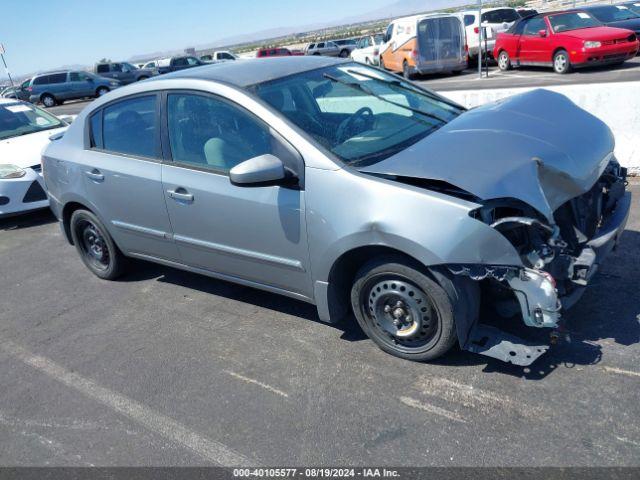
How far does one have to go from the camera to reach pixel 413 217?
299cm

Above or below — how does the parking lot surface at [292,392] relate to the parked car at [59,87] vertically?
below

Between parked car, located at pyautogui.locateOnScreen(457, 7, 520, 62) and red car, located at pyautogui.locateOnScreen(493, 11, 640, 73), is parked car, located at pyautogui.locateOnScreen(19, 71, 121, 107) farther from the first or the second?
red car, located at pyautogui.locateOnScreen(493, 11, 640, 73)

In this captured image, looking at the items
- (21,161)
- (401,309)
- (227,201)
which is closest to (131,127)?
→ (227,201)

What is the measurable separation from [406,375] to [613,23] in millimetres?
16424

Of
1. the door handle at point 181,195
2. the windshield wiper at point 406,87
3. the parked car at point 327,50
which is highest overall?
the parked car at point 327,50

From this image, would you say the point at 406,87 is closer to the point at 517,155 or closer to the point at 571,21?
the point at 517,155

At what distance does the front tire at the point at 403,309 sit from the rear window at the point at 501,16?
20.2 meters

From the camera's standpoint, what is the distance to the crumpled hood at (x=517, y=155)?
2986mm

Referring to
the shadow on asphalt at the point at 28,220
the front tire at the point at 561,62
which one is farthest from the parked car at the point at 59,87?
the shadow on asphalt at the point at 28,220

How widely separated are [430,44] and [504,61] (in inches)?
92.4

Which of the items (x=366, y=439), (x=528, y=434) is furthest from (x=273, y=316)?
(x=528, y=434)

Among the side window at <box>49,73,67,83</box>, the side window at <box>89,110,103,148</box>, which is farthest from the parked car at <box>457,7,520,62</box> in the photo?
the side window at <box>49,73,67,83</box>

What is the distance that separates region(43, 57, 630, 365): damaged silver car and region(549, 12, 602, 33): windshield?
12.9 metres

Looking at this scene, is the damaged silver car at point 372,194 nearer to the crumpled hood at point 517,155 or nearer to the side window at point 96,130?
the crumpled hood at point 517,155
